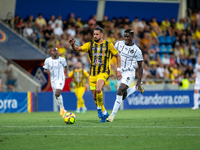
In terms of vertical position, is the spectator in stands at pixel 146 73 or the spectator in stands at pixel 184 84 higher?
the spectator in stands at pixel 146 73

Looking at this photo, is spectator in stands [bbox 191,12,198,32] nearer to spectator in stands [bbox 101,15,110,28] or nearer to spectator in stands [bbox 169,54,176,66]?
spectator in stands [bbox 169,54,176,66]

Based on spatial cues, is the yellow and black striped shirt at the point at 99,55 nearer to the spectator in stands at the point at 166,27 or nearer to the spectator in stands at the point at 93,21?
the spectator in stands at the point at 93,21

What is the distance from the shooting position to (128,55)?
10.5 m

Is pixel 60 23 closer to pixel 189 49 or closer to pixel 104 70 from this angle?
pixel 189 49

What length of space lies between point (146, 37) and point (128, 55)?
14880mm

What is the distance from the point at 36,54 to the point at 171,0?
1249cm

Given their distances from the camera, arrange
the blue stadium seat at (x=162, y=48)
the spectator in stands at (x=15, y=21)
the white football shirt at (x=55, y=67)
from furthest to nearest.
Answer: the blue stadium seat at (x=162, y=48) < the spectator in stands at (x=15, y=21) < the white football shirt at (x=55, y=67)

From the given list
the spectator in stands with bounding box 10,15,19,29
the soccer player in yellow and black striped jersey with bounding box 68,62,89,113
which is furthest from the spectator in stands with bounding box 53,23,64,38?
the soccer player in yellow and black striped jersey with bounding box 68,62,89,113

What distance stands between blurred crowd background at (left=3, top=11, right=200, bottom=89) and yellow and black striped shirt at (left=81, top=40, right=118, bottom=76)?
11168 mm

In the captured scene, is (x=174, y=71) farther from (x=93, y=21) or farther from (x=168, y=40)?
(x=93, y=21)

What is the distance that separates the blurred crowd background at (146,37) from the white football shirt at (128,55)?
10241mm

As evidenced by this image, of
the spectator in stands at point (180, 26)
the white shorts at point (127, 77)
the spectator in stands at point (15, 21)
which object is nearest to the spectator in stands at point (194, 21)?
the spectator in stands at point (180, 26)

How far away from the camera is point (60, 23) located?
75.3 feet

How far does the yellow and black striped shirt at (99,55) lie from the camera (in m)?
9.41
